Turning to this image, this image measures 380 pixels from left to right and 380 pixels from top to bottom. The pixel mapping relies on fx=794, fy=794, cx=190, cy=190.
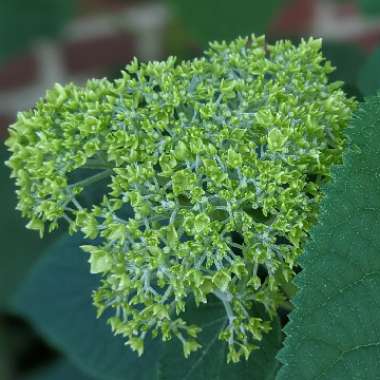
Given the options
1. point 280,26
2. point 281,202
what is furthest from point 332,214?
point 280,26

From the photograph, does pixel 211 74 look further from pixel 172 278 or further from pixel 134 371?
pixel 134 371

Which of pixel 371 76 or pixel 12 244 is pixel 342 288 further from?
pixel 12 244

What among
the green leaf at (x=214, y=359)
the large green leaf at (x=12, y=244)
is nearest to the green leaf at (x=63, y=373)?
the large green leaf at (x=12, y=244)

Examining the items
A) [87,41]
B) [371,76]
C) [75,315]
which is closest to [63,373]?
[75,315]

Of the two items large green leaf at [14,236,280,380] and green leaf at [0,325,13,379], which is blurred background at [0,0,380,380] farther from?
large green leaf at [14,236,280,380]

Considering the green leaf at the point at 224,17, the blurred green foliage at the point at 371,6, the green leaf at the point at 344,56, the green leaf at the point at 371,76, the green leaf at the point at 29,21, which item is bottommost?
the green leaf at the point at 371,76

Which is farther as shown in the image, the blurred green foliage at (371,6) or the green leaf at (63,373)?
the green leaf at (63,373)

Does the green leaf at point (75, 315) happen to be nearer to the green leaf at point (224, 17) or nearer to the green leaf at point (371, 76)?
the green leaf at point (371, 76)

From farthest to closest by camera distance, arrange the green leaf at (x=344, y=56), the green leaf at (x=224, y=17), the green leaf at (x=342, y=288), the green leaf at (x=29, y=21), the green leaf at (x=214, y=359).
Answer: the green leaf at (x=29, y=21)
the green leaf at (x=224, y=17)
the green leaf at (x=344, y=56)
the green leaf at (x=214, y=359)
the green leaf at (x=342, y=288)
